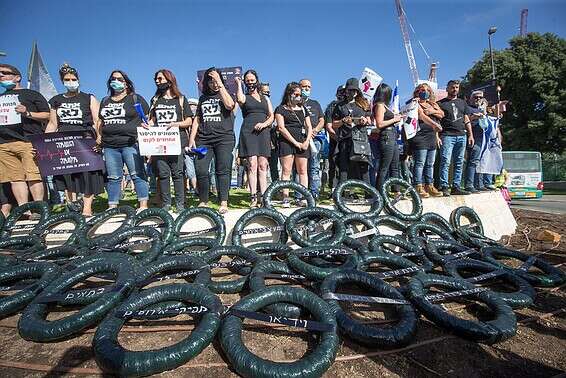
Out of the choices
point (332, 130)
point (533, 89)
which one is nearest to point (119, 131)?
point (332, 130)

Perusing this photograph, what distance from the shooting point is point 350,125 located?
5.96m

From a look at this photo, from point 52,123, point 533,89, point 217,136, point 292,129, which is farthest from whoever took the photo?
point 533,89

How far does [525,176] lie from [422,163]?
13.0 metres

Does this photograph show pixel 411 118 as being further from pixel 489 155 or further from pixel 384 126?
pixel 489 155

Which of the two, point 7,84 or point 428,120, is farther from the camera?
point 428,120

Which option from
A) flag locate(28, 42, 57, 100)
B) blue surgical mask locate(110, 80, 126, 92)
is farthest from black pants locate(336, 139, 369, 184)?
flag locate(28, 42, 57, 100)

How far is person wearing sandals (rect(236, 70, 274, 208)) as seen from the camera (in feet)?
17.7

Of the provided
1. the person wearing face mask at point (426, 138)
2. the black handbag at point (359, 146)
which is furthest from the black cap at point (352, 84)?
the person wearing face mask at point (426, 138)

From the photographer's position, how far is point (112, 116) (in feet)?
16.8

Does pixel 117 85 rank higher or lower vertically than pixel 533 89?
lower

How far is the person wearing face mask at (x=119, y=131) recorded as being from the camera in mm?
5094

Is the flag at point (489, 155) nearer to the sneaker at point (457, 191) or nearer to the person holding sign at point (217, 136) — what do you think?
the sneaker at point (457, 191)

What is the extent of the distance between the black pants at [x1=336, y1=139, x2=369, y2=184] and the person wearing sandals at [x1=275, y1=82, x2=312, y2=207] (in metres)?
0.81

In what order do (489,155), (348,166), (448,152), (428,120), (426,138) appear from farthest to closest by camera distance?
1. (489,155)
2. (448,152)
3. (426,138)
4. (428,120)
5. (348,166)
